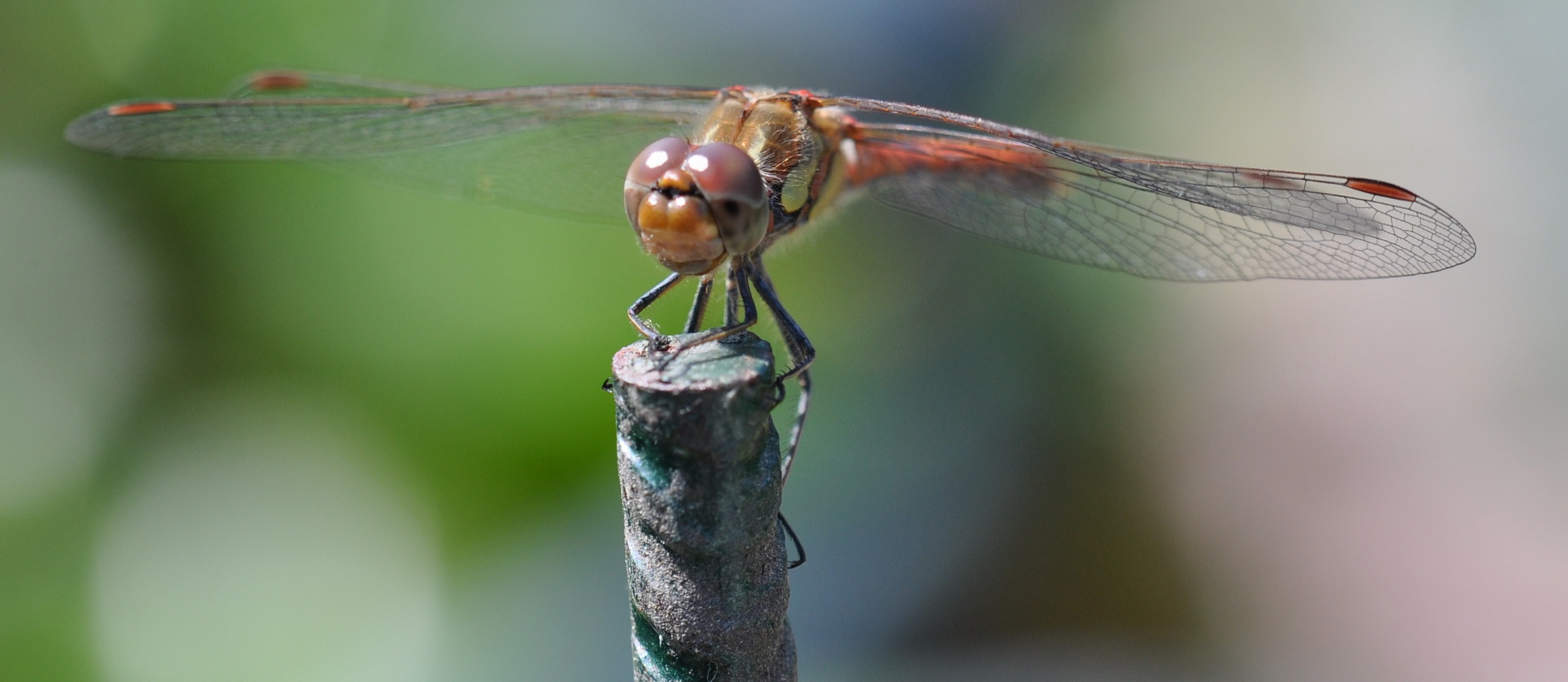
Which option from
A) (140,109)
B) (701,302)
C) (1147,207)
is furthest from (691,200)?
(140,109)

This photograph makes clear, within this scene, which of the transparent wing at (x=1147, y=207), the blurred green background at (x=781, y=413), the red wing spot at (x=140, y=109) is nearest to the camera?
the transparent wing at (x=1147, y=207)

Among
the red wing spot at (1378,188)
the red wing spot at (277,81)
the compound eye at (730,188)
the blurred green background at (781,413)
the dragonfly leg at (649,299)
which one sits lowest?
the blurred green background at (781,413)

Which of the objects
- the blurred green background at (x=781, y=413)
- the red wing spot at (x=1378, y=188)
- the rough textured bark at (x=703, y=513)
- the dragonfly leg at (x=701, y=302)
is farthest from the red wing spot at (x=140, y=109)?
the red wing spot at (x=1378, y=188)

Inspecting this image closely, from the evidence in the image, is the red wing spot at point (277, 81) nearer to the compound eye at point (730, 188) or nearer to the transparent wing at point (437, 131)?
the transparent wing at point (437, 131)

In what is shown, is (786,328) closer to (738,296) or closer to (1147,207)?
(738,296)

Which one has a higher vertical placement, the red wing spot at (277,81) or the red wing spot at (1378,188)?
the red wing spot at (1378,188)

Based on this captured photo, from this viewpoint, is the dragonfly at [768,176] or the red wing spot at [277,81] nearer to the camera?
the dragonfly at [768,176]

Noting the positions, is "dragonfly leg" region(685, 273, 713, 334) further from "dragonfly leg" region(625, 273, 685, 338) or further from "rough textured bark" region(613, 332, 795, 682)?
"rough textured bark" region(613, 332, 795, 682)
